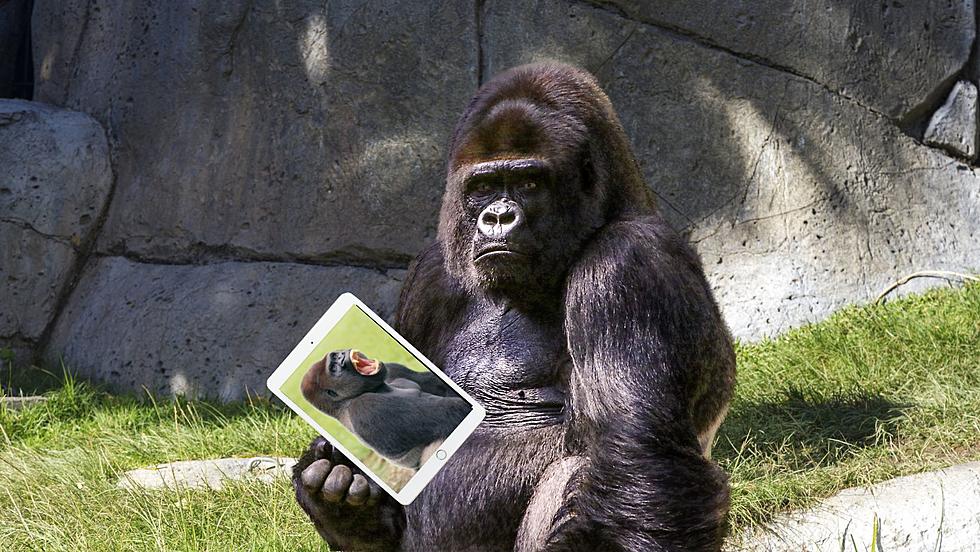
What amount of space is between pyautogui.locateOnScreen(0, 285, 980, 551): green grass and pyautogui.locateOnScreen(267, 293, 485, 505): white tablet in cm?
124

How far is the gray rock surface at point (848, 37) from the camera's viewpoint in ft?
16.6

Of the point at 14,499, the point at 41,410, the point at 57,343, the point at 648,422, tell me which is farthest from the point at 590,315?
the point at 57,343

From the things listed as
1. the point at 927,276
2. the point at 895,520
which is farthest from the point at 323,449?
the point at 927,276

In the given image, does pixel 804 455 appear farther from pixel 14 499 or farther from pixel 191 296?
pixel 191 296

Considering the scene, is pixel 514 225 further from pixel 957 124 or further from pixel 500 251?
pixel 957 124

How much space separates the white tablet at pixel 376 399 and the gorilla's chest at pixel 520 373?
0.12 meters

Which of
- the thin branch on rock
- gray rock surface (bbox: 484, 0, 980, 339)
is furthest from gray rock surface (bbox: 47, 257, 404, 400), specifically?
the thin branch on rock

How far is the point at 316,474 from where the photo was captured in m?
2.23

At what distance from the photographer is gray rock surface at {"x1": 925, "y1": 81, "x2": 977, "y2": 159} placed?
204 inches

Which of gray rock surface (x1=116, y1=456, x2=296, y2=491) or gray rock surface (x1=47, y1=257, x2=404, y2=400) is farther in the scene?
gray rock surface (x1=47, y1=257, x2=404, y2=400)

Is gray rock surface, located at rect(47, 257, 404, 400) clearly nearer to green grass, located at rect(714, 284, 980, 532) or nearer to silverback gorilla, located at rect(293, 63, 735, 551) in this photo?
green grass, located at rect(714, 284, 980, 532)

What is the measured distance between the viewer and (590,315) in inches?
80.1

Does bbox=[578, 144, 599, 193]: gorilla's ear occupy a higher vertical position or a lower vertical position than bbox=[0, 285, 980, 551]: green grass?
higher

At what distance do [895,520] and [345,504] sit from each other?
1652 mm
